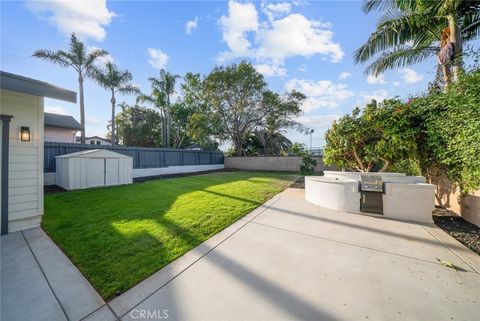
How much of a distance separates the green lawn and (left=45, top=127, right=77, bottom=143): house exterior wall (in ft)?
43.5

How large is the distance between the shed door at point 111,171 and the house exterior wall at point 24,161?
208 inches

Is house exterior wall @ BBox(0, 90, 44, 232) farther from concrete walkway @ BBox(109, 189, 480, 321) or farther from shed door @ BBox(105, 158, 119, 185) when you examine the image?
shed door @ BBox(105, 158, 119, 185)

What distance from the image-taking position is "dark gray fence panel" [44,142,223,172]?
8875 mm

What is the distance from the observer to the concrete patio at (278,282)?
6.18 ft

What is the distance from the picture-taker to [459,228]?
408cm

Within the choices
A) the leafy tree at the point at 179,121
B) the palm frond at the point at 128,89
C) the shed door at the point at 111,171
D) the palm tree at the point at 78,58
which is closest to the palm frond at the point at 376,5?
the shed door at the point at 111,171

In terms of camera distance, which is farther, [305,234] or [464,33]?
[464,33]

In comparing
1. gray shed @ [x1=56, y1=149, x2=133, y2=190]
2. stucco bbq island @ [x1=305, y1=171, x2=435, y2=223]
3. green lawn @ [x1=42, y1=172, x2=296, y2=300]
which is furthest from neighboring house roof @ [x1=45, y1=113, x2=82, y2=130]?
stucco bbq island @ [x1=305, y1=171, x2=435, y2=223]

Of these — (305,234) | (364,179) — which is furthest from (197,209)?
(364,179)

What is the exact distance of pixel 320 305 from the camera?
193cm

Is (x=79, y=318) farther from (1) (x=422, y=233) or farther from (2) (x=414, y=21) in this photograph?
(2) (x=414, y=21)

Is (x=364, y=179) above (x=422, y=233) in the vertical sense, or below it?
above

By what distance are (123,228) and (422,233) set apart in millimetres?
5893

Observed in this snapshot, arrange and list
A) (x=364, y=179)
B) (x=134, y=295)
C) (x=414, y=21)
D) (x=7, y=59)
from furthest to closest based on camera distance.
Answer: (x=414, y=21) < (x=364, y=179) < (x=7, y=59) < (x=134, y=295)
